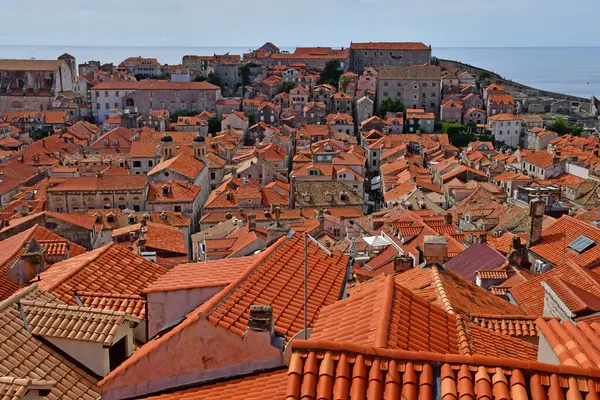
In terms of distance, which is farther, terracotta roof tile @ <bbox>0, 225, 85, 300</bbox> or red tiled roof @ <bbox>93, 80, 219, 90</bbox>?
red tiled roof @ <bbox>93, 80, 219, 90</bbox>

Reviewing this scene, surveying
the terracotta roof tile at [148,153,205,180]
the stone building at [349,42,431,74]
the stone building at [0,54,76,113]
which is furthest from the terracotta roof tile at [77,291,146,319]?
the stone building at [349,42,431,74]

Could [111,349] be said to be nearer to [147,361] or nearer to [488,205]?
[147,361]

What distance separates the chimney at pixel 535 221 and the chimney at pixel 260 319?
12414mm

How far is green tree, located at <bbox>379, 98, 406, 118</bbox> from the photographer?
88062mm

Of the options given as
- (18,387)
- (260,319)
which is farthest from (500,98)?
(18,387)

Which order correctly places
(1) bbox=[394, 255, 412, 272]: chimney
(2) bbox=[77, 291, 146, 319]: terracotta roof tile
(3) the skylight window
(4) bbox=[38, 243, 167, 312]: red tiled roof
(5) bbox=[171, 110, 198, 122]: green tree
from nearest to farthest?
1. (2) bbox=[77, 291, 146, 319]: terracotta roof tile
2. (4) bbox=[38, 243, 167, 312]: red tiled roof
3. (1) bbox=[394, 255, 412, 272]: chimney
4. (3) the skylight window
5. (5) bbox=[171, 110, 198, 122]: green tree

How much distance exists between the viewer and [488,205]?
125 feet

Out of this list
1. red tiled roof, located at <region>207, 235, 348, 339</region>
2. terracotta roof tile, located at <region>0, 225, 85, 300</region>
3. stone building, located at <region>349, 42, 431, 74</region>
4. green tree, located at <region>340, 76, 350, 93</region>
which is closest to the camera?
red tiled roof, located at <region>207, 235, 348, 339</region>

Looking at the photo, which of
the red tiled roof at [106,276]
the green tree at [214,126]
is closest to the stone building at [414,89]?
the green tree at [214,126]

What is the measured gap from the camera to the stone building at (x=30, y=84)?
97.9 metres

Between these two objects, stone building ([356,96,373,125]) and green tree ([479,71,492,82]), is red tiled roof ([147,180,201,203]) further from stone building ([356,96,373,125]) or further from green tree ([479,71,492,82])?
green tree ([479,71,492,82])

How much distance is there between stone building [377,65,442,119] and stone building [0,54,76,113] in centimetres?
4858

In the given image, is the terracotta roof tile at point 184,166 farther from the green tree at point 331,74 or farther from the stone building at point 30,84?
the green tree at point 331,74

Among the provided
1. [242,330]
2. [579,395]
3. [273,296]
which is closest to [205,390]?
[242,330]
